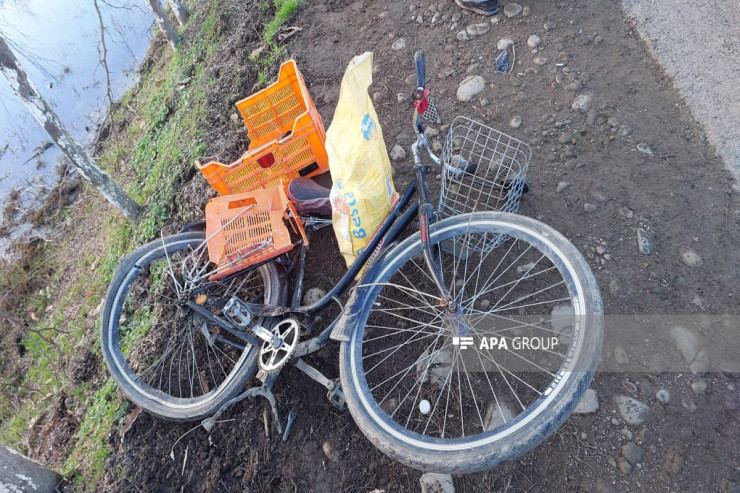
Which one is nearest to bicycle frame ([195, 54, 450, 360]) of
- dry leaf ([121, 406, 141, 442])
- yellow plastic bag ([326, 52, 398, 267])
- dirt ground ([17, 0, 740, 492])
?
yellow plastic bag ([326, 52, 398, 267])

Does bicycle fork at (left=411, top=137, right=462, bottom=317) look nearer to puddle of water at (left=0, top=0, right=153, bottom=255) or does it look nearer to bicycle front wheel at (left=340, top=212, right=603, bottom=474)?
bicycle front wheel at (left=340, top=212, right=603, bottom=474)

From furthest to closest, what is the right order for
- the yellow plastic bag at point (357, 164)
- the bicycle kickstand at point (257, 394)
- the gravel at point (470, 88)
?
1. the gravel at point (470, 88)
2. the bicycle kickstand at point (257, 394)
3. the yellow plastic bag at point (357, 164)

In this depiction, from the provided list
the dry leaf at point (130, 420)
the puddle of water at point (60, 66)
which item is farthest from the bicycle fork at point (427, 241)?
the puddle of water at point (60, 66)

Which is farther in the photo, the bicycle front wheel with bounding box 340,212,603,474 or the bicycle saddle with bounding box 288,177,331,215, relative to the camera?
the bicycle saddle with bounding box 288,177,331,215

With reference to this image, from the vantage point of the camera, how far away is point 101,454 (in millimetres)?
3193

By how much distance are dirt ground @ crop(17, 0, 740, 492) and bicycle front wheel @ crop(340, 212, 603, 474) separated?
29cm

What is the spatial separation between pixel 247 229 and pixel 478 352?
5.61 feet

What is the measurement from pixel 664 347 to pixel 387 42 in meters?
3.61

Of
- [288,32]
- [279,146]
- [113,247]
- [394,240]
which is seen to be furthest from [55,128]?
[394,240]

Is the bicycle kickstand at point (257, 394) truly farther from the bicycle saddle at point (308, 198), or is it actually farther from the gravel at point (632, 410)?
the gravel at point (632, 410)

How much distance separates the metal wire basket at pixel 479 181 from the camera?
2773 mm

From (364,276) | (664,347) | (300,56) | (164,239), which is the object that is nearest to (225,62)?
(300,56)

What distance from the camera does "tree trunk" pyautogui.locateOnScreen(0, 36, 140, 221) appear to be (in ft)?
11.5

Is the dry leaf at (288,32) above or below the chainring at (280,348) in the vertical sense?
above
